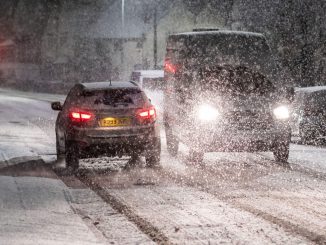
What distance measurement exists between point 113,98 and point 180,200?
3.38 m

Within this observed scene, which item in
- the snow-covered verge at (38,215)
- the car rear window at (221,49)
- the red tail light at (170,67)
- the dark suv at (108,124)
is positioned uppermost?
the car rear window at (221,49)

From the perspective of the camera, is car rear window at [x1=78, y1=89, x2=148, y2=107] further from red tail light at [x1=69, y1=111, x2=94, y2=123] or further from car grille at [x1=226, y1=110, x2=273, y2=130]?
car grille at [x1=226, y1=110, x2=273, y2=130]

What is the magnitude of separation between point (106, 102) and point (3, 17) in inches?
2461

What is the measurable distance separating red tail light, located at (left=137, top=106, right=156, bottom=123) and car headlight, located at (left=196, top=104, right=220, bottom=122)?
2.77 feet

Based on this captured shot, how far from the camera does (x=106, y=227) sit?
689 cm

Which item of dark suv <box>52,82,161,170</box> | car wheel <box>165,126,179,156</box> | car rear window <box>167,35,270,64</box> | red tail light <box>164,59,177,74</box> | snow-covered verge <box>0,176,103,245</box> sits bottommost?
car wheel <box>165,126,179,156</box>

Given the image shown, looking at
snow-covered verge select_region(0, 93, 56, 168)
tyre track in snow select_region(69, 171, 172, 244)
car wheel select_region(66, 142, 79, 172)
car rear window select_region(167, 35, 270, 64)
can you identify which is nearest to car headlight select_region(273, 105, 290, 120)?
car rear window select_region(167, 35, 270, 64)

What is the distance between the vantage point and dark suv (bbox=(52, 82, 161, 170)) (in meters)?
→ 10.9

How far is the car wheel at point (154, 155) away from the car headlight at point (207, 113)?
93 cm

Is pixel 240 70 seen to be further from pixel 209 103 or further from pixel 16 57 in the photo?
pixel 16 57

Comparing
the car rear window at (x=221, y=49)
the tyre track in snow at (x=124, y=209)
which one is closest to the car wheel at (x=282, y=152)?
the car rear window at (x=221, y=49)

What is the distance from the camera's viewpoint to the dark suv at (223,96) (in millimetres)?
11336

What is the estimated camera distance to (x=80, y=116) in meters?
11.0

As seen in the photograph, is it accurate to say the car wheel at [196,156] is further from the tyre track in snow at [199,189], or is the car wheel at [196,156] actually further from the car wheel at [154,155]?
the car wheel at [154,155]
